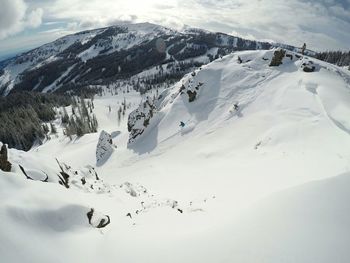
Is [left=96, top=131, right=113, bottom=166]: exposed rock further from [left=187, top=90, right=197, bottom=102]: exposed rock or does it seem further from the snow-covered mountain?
[left=187, top=90, right=197, bottom=102]: exposed rock

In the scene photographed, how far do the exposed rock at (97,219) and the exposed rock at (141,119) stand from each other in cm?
3757

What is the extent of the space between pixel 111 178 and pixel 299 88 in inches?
1039

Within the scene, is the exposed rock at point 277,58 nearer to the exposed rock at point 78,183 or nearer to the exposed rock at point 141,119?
the exposed rock at point 141,119

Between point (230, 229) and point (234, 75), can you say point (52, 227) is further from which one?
point (234, 75)

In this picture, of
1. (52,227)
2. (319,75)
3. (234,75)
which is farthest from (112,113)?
(52,227)

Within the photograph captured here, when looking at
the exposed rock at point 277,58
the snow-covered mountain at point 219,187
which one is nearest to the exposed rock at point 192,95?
the snow-covered mountain at point 219,187

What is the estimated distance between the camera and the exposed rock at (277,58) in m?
45.7

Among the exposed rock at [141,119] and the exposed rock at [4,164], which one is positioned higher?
the exposed rock at [4,164]

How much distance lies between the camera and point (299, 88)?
34125 mm

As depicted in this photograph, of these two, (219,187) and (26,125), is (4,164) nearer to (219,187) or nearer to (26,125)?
(219,187)

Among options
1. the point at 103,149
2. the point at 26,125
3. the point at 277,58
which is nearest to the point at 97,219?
the point at 103,149

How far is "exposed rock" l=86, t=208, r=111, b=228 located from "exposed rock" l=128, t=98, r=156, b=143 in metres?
37.6

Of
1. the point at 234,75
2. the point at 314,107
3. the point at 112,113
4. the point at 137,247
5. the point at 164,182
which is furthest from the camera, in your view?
the point at 112,113

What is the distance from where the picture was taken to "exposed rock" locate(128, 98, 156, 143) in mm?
50194
